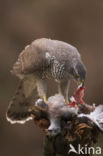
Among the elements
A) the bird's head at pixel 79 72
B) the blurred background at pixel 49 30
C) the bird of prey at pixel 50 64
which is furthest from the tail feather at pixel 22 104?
the blurred background at pixel 49 30

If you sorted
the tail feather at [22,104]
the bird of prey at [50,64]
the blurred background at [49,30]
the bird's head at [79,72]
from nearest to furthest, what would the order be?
the bird's head at [79,72] < the bird of prey at [50,64] < the tail feather at [22,104] < the blurred background at [49,30]

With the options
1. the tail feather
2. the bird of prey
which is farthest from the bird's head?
the tail feather

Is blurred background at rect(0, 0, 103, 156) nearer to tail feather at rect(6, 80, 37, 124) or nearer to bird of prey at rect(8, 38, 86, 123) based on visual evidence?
tail feather at rect(6, 80, 37, 124)

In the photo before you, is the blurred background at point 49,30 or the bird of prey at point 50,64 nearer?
the bird of prey at point 50,64

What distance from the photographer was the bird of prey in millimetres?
3520

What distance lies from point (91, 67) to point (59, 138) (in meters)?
5.13

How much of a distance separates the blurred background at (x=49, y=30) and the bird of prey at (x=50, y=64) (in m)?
3.85

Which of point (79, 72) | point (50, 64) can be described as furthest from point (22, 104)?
point (79, 72)

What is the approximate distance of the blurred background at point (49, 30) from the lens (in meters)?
7.81

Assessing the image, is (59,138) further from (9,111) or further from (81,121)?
(9,111)

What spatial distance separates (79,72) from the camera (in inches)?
134

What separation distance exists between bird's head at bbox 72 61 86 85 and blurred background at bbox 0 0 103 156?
4.32m

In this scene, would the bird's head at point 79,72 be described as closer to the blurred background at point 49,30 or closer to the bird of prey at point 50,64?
the bird of prey at point 50,64

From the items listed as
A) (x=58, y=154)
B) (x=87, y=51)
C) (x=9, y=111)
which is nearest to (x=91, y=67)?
(x=87, y=51)
